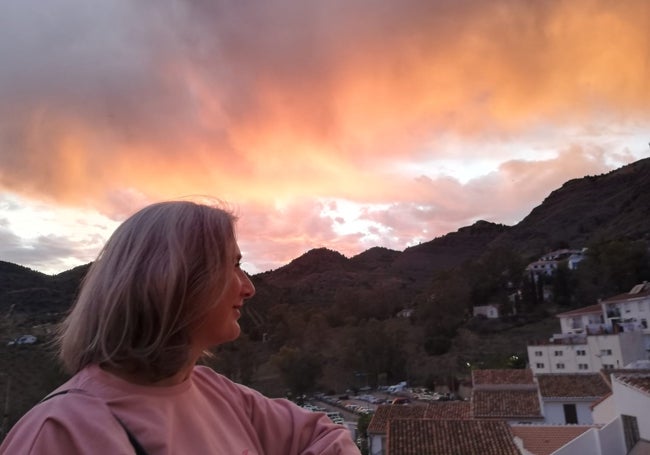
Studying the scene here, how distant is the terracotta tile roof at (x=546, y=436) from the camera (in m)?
9.86

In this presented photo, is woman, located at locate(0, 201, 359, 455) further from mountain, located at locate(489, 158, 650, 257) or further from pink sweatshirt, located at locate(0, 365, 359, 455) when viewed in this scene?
mountain, located at locate(489, 158, 650, 257)

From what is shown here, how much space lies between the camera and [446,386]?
26875mm

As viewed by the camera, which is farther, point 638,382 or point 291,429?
point 638,382

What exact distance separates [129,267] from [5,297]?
827 inches

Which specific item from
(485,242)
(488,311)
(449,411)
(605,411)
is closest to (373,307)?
(488,311)

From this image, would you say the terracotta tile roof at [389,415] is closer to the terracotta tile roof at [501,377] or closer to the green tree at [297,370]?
the terracotta tile roof at [501,377]

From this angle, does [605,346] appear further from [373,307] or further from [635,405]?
[373,307]

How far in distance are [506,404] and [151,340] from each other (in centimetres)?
1423

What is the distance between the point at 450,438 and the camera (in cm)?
904

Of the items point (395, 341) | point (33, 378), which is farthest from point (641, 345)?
point (33, 378)

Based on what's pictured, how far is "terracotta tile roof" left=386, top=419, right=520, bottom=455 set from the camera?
864cm

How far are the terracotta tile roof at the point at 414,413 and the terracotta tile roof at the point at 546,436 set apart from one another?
285cm

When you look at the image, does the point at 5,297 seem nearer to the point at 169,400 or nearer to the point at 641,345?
the point at 169,400

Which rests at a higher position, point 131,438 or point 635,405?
point 131,438
